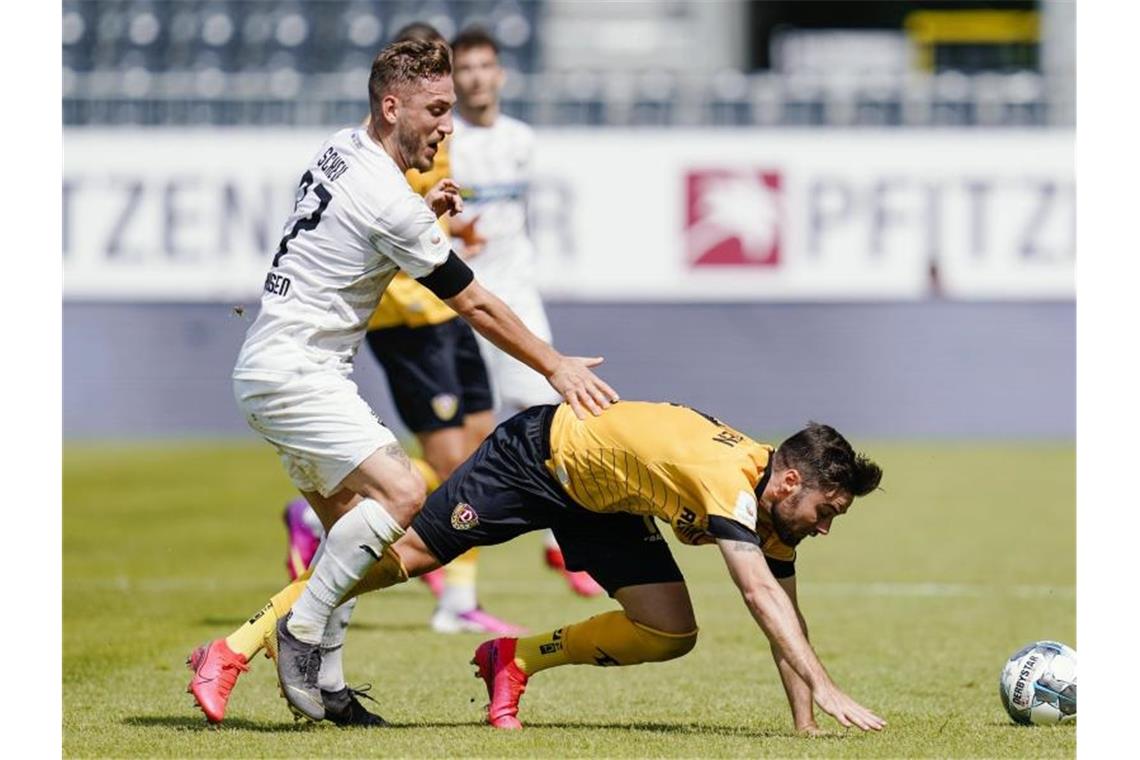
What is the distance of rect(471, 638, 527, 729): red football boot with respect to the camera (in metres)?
6.22

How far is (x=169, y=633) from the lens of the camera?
28.8ft

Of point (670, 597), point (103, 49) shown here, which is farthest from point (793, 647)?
point (103, 49)

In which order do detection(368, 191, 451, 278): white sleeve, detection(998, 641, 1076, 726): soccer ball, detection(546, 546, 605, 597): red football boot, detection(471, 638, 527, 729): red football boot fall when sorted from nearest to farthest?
detection(368, 191, 451, 278): white sleeve
detection(471, 638, 527, 729): red football boot
detection(998, 641, 1076, 726): soccer ball
detection(546, 546, 605, 597): red football boot

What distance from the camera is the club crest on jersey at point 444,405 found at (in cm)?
884

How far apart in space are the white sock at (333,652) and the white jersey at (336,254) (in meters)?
0.82

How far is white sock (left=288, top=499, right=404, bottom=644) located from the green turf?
1.19ft

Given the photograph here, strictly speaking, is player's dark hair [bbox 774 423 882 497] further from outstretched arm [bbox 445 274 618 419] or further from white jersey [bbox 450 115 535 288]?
white jersey [bbox 450 115 535 288]

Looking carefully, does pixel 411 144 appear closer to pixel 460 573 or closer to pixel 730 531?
pixel 730 531

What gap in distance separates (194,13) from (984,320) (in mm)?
11014

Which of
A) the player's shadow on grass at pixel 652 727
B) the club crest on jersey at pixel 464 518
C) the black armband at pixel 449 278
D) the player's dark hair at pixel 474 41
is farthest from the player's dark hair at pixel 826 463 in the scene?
the player's dark hair at pixel 474 41

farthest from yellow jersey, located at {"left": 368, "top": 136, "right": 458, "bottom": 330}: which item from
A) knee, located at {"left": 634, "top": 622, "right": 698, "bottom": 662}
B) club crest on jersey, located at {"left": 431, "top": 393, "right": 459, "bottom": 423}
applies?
knee, located at {"left": 634, "top": 622, "right": 698, "bottom": 662}

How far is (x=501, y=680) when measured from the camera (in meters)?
6.26

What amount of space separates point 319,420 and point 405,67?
1150 millimetres

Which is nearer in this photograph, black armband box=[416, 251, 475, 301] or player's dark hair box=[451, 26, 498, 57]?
black armband box=[416, 251, 475, 301]
